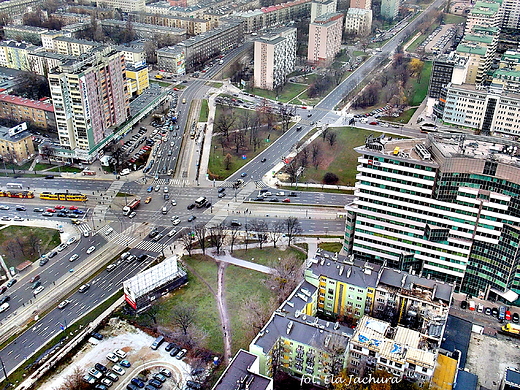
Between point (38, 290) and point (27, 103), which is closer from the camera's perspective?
point (38, 290)

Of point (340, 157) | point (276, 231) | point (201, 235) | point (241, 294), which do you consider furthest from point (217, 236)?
point (340, 157)

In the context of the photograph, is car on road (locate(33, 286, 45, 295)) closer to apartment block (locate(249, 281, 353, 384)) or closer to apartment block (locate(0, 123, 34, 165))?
apartment block (locate(249, 281, 353, 384))

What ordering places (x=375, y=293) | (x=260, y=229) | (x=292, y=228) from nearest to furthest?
(x=375, y=293), (x=292, y=228), (x=260, y=229)

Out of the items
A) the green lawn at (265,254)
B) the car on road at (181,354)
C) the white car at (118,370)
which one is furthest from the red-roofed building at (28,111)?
the car on road at (181,354)

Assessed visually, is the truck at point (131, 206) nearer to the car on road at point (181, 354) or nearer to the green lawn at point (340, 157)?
the green lawn at point (340, 157)

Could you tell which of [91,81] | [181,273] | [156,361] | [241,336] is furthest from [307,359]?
[91,81]

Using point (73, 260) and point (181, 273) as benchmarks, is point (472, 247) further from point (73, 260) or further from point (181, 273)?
point (73, 260)

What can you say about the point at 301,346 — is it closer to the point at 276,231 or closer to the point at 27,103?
the point at 276,231
